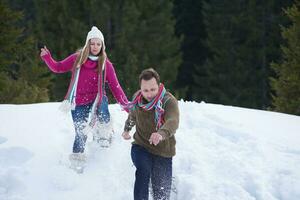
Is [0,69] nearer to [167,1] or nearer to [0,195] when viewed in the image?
[167,1]

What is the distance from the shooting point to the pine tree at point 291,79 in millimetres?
15547

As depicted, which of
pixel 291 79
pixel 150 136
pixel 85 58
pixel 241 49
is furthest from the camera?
pixel 241 49

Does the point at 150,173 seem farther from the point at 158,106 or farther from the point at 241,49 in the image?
the point at 241,49

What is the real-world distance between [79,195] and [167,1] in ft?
56.6

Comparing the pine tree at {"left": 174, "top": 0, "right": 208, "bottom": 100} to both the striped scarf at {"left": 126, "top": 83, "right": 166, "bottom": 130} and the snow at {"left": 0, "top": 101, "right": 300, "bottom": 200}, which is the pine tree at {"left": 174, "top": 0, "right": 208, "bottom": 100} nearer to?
the snow at {"left": 0, "top": 101, "right": 300, "bottom": 200}

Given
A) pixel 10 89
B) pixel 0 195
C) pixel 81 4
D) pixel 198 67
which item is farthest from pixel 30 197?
pixel 198 67

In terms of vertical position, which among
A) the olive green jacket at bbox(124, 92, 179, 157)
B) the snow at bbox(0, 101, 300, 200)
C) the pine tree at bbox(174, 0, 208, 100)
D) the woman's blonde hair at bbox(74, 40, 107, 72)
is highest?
the pine tree at bbox(174, 0, 208, 100)

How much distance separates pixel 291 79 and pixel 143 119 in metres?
12.1

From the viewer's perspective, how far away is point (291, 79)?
50.9 feet

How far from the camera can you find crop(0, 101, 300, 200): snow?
4988 millimetres

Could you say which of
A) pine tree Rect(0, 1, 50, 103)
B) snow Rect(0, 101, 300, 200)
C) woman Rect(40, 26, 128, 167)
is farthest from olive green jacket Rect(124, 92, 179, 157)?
pine tree Rect(0, 1, 50, 103)

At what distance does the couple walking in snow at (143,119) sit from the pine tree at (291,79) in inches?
441

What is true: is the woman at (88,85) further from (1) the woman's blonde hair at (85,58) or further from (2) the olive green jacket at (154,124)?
(2) the olive green jacket at (154,124)

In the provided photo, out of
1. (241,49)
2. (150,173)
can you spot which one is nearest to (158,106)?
(150,173)
